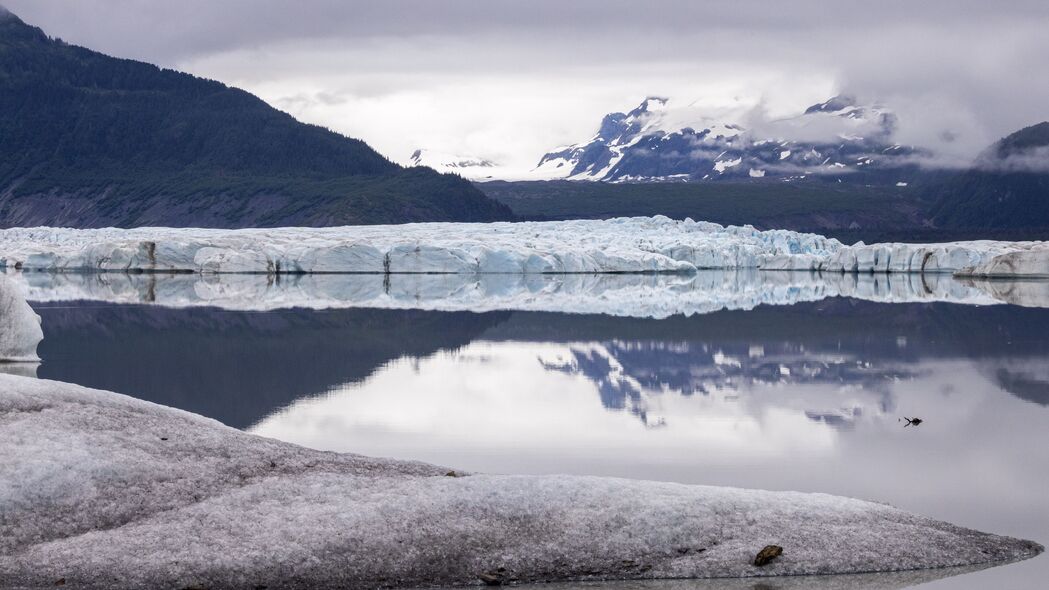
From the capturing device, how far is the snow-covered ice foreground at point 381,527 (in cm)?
598

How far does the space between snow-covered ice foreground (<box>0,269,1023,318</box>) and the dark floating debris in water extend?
1913cm

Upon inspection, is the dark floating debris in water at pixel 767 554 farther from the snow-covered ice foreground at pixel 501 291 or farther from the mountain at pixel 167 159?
the mountain at pixel 167 159

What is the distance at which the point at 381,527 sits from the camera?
248 inches

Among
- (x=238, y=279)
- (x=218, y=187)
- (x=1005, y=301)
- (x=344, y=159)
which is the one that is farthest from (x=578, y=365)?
(x=344, y=159)

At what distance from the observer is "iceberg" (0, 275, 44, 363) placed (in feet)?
45.2

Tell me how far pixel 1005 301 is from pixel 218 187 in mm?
128698

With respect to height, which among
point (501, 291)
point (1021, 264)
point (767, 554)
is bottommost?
point (767, 554)

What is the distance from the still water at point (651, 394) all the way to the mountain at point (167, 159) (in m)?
108

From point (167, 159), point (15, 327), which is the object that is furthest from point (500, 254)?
point (167, 159)

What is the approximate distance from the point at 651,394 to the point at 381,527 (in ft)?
22.6

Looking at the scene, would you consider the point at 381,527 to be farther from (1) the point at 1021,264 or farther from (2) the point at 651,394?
(1) the point at 1021,264

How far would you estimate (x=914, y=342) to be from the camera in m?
Result: 19.9

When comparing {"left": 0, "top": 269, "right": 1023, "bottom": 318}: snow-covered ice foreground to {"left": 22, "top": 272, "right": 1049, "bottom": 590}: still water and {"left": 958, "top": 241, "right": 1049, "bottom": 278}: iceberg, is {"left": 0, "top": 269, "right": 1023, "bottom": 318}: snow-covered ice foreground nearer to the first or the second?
{"left": 958, "top": 241, "right": 1049, "bottom": 278}: iceberg

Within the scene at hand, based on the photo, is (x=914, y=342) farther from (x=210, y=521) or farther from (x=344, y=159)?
(x=344, y=159)
